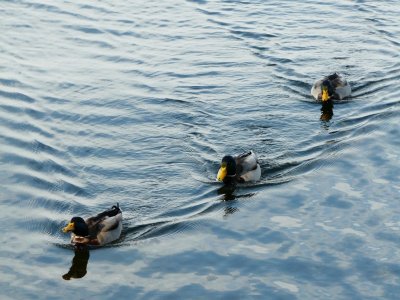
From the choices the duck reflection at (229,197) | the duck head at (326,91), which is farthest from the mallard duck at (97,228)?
the duck head at (326,91)

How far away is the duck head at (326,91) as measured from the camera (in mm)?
21500

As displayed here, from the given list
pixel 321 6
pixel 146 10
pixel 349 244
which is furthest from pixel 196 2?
pixel 349 244

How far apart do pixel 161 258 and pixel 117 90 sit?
8.56 meters

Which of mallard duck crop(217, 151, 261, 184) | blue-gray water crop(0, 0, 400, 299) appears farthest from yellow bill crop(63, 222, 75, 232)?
mallard duck crop(217, 151, 261, 184)

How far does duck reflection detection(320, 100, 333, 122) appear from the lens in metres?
21.1

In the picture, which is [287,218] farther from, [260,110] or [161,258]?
[260,110]

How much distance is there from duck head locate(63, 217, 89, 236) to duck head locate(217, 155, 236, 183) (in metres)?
3.49

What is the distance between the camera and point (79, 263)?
48.6ft

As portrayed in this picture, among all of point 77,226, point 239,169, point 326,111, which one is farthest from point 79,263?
point 326,111

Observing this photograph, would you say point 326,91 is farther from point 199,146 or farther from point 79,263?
point 79,263

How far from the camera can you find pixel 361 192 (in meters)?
17.1

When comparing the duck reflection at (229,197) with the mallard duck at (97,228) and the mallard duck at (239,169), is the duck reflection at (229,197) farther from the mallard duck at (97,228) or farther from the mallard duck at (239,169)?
the mallard duck at (97,228)

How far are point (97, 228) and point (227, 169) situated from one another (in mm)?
3352

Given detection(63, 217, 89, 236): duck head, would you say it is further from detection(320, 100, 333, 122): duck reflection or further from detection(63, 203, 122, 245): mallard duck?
detection(320, 100, 333, 122): duck reflection
